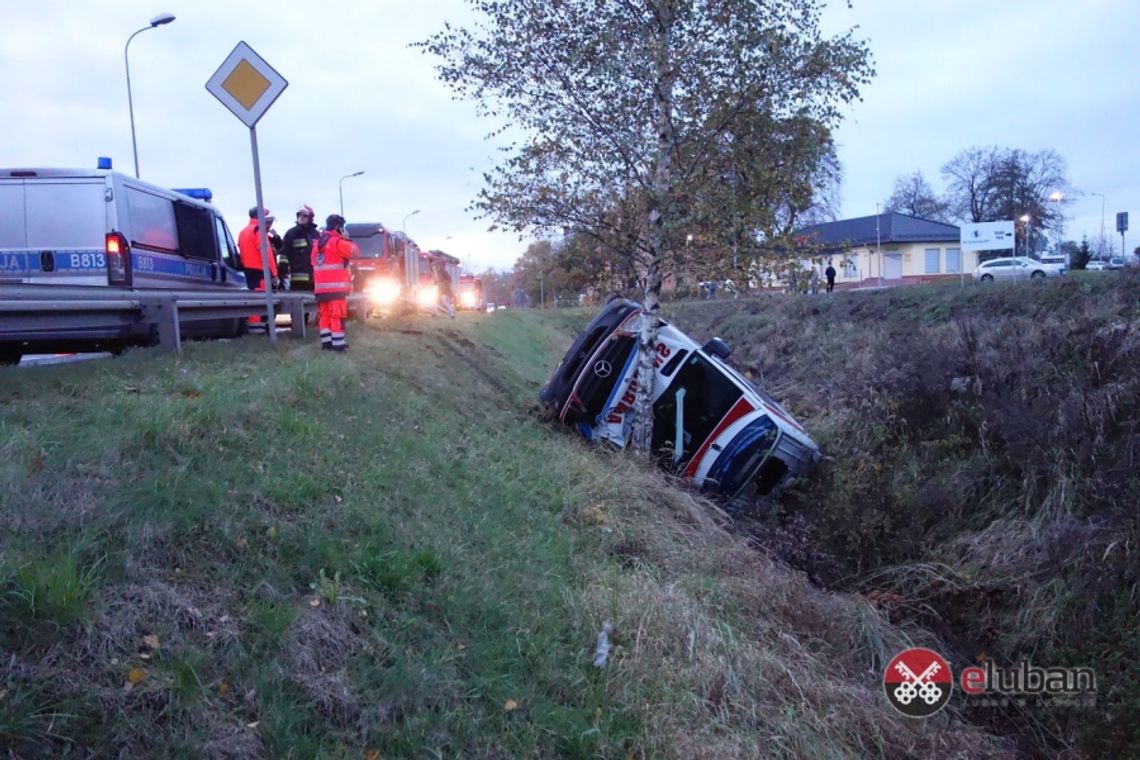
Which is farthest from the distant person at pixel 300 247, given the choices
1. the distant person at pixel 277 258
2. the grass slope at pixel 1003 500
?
the grass slope at pixel 1003 500

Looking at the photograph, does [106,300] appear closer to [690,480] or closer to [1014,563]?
[690,480]

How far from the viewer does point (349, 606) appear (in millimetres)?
4082

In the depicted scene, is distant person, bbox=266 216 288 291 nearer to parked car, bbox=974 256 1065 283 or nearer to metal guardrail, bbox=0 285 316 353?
metal guardrail, bbox=0 285 316 353

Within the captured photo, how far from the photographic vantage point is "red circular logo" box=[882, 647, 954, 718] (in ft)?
16.7

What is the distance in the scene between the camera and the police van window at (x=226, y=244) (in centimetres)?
1198

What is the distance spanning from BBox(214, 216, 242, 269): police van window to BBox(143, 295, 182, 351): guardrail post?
14.6 feet

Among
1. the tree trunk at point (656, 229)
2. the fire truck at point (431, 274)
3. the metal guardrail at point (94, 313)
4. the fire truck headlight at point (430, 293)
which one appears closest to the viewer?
the metal guardrail at point (94, 313)

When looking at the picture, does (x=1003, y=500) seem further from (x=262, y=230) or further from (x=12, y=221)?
(x=12, y=221)

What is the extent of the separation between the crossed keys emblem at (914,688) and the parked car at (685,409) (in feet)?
14.2

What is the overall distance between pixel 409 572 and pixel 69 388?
116 inches

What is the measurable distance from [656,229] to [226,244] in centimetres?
633

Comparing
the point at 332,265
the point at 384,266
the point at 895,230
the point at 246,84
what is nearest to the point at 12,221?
the point at 246,84

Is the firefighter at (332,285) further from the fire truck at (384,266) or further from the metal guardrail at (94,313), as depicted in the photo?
the fire truck at (384,266)

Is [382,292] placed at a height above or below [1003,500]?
above
